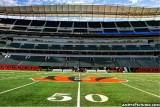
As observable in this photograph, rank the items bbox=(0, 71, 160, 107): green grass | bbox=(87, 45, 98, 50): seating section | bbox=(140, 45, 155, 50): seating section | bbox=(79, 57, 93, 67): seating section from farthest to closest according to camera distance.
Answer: bbox=(87, 45, 98, 50): seating section, bbox=(140, 45, 155, 50): seating section, bbox=(79, 57, 93, 67): seating section, bbox=(0, 71, 160, 107): green grass

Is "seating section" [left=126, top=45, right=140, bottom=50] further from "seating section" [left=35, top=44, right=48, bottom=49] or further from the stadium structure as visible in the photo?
"seating section" [left=35, top=44, right=48, bottom=49]

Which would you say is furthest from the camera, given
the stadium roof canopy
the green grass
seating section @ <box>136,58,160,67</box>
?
the stadium roof canopy

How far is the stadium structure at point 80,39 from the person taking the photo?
54.2 meters

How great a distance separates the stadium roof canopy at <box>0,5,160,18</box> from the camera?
5531 cm

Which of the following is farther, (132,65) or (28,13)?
(28,13)

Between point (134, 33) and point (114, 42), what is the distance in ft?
20.5

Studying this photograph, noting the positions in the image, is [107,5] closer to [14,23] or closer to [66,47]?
[66,47]

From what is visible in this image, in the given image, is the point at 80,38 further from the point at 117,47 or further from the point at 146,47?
the point at 146,47

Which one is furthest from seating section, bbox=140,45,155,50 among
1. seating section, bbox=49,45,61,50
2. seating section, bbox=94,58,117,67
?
seating section, bbox=49,45,61,50

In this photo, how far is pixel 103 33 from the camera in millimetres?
60344

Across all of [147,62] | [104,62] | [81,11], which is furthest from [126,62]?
[81,11]

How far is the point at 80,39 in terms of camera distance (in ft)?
205

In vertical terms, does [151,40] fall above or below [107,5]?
below

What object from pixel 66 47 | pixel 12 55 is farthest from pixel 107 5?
pixel 12 55
